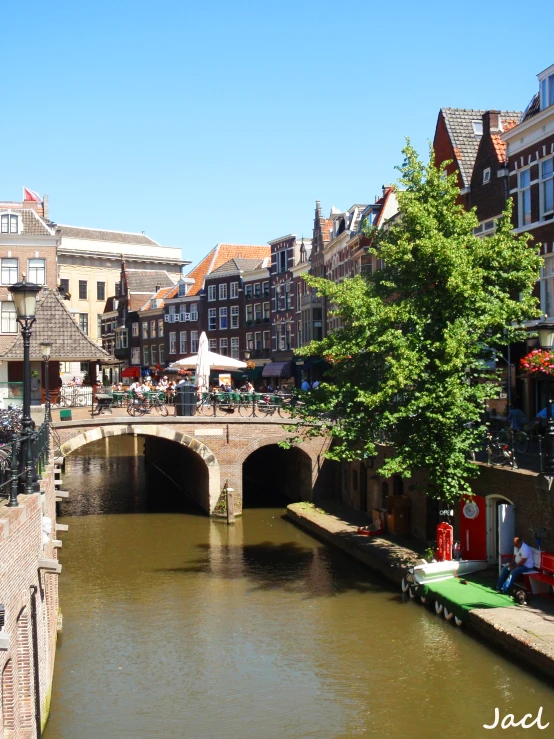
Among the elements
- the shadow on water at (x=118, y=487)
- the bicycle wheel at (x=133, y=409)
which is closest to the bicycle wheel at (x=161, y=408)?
the bicycle wheel at (x=133, y=409)

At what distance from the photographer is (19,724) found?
11.3 m

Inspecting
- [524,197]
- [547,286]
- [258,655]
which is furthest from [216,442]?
[258,655]

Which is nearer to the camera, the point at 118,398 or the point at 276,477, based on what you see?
the point at 118,398

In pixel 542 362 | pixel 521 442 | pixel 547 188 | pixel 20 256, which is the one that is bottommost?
pixel 521 442

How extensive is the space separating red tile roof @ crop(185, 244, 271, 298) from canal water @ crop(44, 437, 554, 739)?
147ft

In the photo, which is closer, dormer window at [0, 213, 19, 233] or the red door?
the red door

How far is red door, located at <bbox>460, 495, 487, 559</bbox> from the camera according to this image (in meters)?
22.8

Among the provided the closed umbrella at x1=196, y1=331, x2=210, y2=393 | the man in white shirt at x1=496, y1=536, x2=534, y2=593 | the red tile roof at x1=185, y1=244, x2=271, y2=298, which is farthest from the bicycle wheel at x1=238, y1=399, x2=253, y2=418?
the red tile roof at x1=185, y1=244, x2=271, y2=298

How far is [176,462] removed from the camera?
46.4 m

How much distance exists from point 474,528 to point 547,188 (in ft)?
36.4

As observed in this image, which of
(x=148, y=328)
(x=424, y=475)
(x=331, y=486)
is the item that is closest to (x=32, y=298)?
(x=424, y=475)

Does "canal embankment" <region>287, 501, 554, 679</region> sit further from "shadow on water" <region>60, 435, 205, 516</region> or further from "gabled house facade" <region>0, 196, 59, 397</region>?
"gabled house facade" <region>0, 196, 59, 397</region>

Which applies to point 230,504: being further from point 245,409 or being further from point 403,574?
point 403,574

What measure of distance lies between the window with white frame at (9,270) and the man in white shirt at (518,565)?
3088 cm
